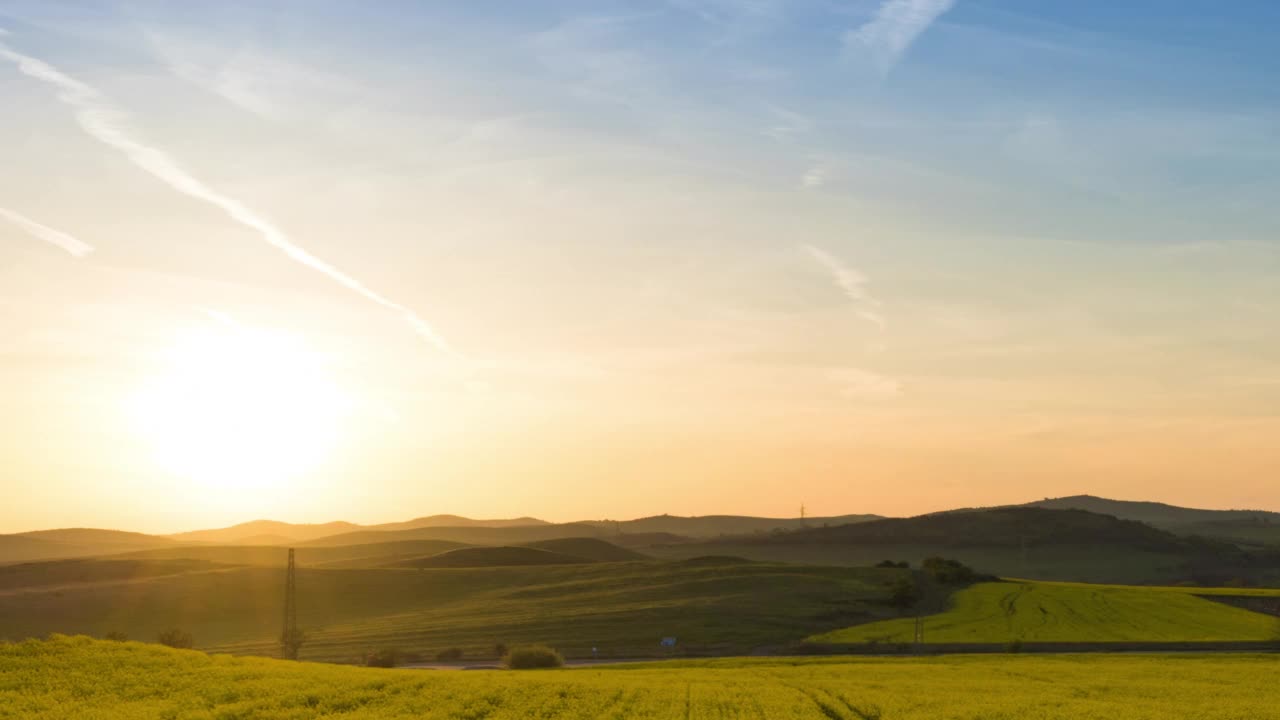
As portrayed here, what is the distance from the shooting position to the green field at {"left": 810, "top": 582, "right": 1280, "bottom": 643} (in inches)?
3942


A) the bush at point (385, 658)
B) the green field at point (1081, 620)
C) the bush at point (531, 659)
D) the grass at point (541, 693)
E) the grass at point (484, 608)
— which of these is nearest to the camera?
the grass at point (541, 693)

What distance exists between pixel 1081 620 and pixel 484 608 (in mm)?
78111

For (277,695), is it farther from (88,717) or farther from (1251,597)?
(1251,597)

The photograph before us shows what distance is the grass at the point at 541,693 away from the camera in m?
40.5

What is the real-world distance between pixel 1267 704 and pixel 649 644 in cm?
7203

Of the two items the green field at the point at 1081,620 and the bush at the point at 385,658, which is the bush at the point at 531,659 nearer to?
the bush at the point at 385,658

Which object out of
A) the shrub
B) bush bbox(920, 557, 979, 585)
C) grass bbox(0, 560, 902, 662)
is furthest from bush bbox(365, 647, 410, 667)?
bush bbox(920, 557, 979, 585)

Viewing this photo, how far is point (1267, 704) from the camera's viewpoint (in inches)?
1793

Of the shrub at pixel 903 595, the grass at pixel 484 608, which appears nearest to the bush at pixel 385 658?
the grass at pixel 484 608

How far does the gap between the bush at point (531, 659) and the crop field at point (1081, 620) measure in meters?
25.3

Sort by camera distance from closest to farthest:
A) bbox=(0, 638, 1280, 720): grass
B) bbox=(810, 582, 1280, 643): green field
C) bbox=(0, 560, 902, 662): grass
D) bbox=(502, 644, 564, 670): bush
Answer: bbox=(0, 638, 1280, 720): grass < bbox=(502, 644, 564, 670): bush < bbox=(810, 582, 1280, 643): green field < bbox=(0, 560, 902, 662): grass

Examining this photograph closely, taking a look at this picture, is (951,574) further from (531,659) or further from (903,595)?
(531,659)

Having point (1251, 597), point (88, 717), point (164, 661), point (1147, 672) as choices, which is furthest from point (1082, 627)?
point (88, 717)

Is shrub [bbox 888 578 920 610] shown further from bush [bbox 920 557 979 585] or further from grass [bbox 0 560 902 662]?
bush [bbox 920 557 979 585]
